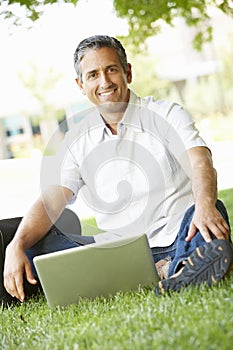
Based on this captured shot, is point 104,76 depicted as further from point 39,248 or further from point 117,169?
point 39,248

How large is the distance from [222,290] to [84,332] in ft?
1.31

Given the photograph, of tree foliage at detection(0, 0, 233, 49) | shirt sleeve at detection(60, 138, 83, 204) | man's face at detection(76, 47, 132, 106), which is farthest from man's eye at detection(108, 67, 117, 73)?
tree foliage at detection(0, 0, 233, 49)

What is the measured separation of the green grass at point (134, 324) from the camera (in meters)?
1.57

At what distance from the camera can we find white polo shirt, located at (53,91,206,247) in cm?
240

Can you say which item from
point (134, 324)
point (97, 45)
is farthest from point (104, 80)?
point (134, 324)

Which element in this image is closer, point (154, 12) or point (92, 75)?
point (92, 75)

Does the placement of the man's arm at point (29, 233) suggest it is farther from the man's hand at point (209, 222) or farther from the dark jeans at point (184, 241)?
the man's hand at point (209, 222)

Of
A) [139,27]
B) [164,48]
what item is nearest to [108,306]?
[139,27]

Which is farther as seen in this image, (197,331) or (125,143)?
(125,143)

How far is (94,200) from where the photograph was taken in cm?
255

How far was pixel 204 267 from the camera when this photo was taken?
6.40ft

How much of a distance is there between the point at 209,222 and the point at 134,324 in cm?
40

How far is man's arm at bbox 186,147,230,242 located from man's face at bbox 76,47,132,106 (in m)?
0.42

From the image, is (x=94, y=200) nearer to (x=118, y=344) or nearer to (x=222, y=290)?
(x=222, y=290)
